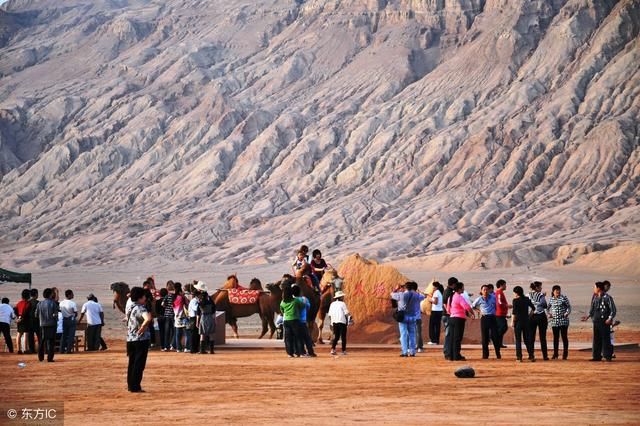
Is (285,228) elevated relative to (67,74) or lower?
lower

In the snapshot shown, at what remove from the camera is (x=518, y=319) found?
78.9 feet

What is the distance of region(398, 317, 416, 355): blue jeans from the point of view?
2558cm

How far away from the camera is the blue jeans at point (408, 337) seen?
25.6 meters

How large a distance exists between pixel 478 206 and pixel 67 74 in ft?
188

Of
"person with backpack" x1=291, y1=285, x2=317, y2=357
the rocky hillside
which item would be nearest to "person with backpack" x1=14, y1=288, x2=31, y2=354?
"person with backpack" x1=291, y1=285, x2=317, y2=357

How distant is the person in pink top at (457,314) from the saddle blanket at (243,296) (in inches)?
353

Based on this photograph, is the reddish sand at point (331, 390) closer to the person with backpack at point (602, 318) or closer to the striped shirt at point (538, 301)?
the person with backpack at point (602, 318)

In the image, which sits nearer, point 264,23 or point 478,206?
point 478,206

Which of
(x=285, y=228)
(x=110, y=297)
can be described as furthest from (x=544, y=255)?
(x=110, y=297)

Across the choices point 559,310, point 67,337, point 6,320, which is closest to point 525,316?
point 559,310

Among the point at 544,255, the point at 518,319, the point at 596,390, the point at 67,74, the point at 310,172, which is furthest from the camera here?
the point at 67,74

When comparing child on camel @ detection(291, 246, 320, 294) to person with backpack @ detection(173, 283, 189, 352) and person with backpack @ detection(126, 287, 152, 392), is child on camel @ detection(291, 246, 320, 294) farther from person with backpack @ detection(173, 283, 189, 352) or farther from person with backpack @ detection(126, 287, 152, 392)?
person with backpack @ detection(126, 287, 152, 392)

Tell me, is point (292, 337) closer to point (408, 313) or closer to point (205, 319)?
point (205, 319)

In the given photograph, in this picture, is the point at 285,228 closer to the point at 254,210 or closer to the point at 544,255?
the point at 254,210
